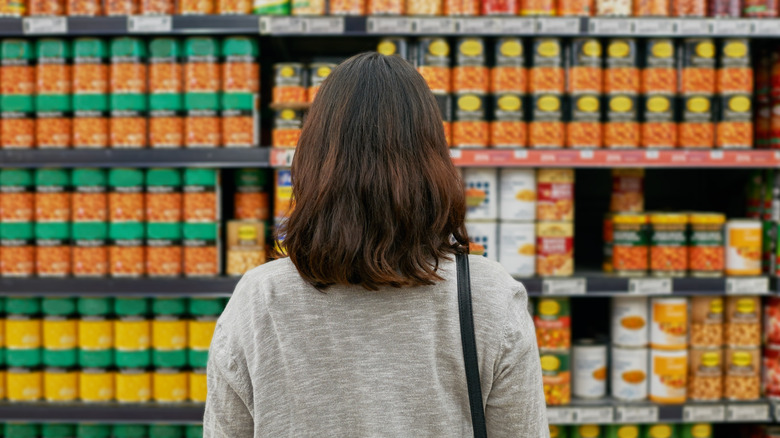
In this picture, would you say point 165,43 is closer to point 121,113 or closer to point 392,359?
point 121,113

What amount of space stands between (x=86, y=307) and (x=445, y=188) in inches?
79.1

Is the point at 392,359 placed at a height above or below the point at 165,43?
below

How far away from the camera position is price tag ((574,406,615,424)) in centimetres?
230

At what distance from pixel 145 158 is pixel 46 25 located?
596mm

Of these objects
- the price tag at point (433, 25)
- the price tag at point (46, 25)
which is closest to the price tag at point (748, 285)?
the price tag at point (433, 25)

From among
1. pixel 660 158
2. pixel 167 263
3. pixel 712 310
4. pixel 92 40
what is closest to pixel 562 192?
pixel 660 158

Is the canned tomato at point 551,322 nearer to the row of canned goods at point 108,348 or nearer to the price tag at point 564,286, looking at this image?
the price tag at point 564,286

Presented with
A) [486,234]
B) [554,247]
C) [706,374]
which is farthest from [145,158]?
[706,374]

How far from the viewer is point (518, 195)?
2.30m

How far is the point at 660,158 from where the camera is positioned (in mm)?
2270

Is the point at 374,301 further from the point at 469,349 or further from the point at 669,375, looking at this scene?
the point at 669,375

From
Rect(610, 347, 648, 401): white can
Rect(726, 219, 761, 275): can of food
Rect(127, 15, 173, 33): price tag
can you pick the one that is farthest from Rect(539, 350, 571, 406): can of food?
Rect(127, 15, 173, 33): price tag

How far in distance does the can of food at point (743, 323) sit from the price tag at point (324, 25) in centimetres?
178

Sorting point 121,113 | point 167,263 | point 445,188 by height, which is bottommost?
point 167,263
